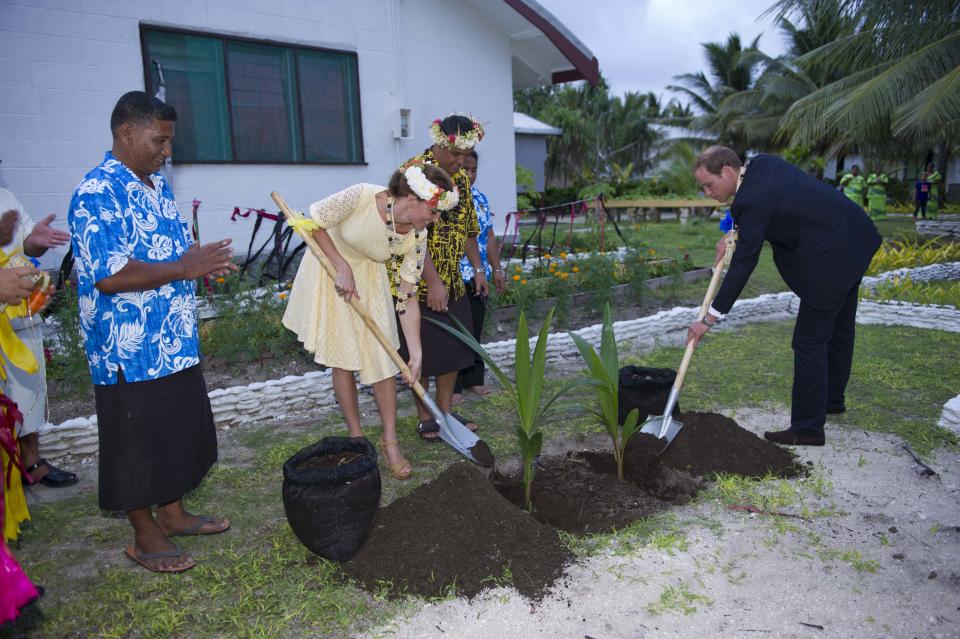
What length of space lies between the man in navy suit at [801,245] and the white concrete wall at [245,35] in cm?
508

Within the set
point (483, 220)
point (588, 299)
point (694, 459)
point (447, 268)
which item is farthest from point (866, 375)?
point (447, 268)

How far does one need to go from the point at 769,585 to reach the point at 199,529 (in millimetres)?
2590

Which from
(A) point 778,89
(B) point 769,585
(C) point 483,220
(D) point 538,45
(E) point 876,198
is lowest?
(B) point 769,585

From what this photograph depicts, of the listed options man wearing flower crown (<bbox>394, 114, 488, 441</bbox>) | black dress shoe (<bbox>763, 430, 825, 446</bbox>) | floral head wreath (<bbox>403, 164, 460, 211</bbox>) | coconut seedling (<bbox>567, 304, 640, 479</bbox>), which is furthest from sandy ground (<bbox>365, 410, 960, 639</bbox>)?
floral head wreath (<bbox>403, 164, 460, 211</bbox>)

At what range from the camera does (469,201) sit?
4.35 m

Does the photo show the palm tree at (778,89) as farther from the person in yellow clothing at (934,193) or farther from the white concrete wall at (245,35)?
the white concrete wall at (245,35)

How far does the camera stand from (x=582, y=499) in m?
3.49

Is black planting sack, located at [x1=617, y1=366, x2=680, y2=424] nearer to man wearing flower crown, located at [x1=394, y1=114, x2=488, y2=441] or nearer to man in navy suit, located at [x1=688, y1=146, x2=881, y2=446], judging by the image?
man in navy suit, located at [x1=688, y1=146, x2=881, y2=446]

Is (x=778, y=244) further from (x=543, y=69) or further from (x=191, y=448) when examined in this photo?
(x=543, y=69)

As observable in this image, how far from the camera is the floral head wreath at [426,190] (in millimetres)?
3227

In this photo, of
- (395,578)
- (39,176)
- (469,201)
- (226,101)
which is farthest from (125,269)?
(226,101)

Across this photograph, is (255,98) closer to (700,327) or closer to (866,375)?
(700,327)

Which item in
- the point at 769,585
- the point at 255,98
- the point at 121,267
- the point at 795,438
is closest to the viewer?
the point at 121,267

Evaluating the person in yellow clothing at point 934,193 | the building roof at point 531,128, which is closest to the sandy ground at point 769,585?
the building roof at point 531,128
